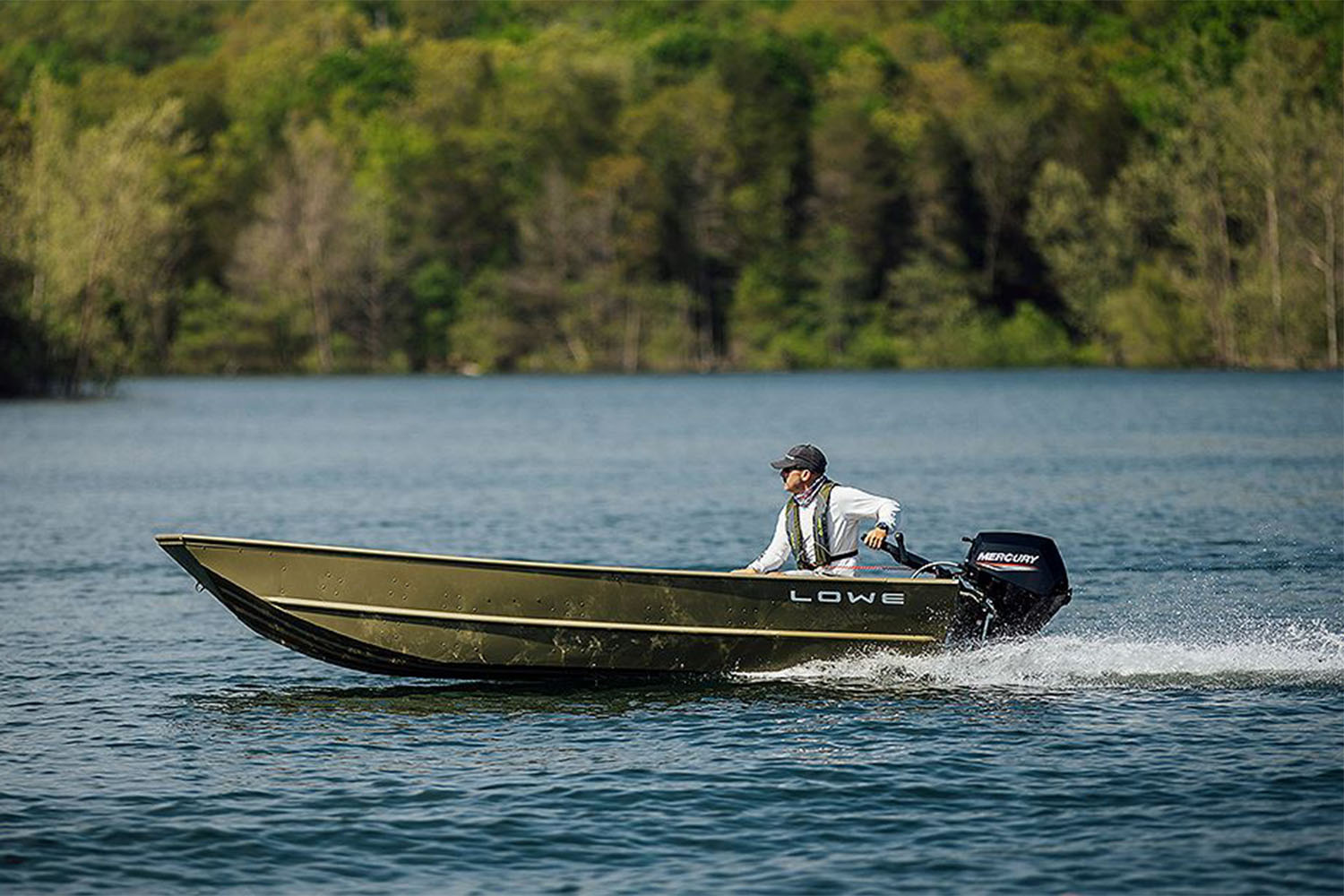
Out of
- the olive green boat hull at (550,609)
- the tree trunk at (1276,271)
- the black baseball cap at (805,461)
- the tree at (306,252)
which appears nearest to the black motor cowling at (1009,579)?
the olive green boat hull at (550,609)

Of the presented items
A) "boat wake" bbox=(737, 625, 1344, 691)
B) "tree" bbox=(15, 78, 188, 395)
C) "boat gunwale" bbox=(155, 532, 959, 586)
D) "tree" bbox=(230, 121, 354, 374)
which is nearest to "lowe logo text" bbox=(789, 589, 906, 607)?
"boat gunwale" bbox=(155, 532, 959, 586)

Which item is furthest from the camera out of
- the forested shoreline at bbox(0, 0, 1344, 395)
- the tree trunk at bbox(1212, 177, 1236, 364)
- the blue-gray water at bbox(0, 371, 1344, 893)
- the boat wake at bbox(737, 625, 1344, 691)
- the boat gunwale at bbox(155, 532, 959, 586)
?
the forested shoreline at bbox(0, 0, 1344, 395)

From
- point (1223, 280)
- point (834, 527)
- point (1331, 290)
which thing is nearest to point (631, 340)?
point (1223, 280)

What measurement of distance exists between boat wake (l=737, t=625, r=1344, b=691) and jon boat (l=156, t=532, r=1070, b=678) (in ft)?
0.72

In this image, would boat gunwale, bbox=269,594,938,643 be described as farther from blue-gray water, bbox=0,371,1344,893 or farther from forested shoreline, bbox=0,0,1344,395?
forested shoreline, bbox=0,0,1344,395

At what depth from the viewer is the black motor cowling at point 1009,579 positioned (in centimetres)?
1769

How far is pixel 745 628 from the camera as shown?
17781 mm

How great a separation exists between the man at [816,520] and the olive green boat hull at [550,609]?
346 mm

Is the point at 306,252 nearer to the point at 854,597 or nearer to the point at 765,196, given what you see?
the point at 765,196

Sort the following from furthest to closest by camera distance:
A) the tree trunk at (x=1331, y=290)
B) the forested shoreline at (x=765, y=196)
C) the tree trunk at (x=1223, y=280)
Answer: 1. the forested shoreline at (x=765, y=196)
2. the tree trunk at (x=1223, y=280)
3. the tree trunk at (x=1331, y=290)

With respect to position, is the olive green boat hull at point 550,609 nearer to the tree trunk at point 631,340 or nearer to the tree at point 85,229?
the tree at point 85,229

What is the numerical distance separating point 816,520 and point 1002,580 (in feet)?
5.70

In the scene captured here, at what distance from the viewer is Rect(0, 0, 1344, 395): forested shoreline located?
9744 centimetres

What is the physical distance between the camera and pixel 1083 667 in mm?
18781
